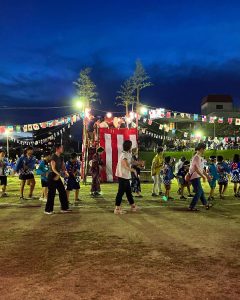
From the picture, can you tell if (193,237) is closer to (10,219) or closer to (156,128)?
(10,219)

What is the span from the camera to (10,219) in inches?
349

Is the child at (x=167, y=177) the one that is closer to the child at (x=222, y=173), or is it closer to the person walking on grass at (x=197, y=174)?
the child at (x=222, y=173)

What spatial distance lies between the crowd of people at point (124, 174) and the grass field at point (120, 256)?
0.68m

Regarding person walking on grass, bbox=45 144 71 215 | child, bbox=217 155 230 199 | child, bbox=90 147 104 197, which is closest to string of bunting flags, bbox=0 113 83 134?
child, bbox=90 147 104 197

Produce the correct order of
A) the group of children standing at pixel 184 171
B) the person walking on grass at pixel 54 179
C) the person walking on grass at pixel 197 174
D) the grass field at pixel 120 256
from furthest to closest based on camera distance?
the group of children standing at pixel 184 171 < the person walking on grass at pixel 197 174 < the person walking on grass at pixel 54 179 < the grass field at pixel 120 256

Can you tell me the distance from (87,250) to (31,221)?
10.0 ft

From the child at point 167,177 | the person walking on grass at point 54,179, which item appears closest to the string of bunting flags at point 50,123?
the child at point 167,177

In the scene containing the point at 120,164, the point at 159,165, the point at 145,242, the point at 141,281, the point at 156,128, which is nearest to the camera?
the point at 141,281

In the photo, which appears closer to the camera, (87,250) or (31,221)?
(87,250)

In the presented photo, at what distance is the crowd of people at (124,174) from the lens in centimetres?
952

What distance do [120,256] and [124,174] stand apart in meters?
4.04

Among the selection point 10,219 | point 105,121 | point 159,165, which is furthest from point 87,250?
point 105,121

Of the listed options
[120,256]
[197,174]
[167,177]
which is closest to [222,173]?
[167,177]

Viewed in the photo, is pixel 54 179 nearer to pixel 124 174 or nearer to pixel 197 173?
pixel 124 174
